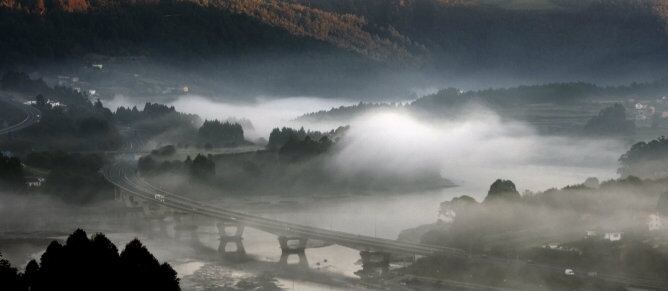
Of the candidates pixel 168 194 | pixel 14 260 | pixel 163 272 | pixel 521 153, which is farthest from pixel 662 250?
pixel 521 153

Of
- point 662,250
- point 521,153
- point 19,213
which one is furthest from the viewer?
point 521,153

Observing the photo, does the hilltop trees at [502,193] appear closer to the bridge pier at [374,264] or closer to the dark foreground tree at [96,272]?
the bridge pier at [374,264]

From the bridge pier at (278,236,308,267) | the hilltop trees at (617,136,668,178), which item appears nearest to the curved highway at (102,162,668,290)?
the bridge pier at (278,236,308,267)

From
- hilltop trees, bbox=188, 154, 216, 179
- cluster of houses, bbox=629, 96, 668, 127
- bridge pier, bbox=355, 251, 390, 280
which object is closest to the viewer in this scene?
bridge pier, bbox=355, 251, 390, 280

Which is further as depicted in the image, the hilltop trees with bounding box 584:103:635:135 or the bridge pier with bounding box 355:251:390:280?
the hilltop trees with bounding box 584:103:635:135

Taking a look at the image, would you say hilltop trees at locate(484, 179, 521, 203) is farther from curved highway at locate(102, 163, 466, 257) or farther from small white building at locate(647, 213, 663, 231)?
small white building at locate(647, 213, 663, 231)

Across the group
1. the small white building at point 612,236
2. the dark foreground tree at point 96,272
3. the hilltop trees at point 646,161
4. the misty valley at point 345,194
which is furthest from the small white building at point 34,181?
the small white building at point 612,236

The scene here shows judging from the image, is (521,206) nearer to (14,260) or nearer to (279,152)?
(14,260)
